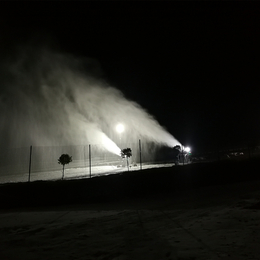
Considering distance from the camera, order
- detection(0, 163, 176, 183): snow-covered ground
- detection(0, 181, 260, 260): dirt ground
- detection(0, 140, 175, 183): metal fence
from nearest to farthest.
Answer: detection(0, 181, 260, 260): dirt ground → detection(0, 140, 175, 183): metal fence → detection(0, 163, 176, 183): snow-covered ground

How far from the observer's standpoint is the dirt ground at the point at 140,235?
15.5ft

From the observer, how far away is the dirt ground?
4719mm

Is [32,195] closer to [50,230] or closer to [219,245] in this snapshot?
[50,230]

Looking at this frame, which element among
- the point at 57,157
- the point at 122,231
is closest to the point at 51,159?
the point at 57,157

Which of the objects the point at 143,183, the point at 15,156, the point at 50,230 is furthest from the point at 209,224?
the point at 15,156

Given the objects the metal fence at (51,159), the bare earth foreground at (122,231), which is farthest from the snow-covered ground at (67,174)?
the bare earth foreground at (122,231)

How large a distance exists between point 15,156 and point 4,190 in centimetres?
929

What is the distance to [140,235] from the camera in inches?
236

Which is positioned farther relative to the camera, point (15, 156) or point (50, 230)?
point (15, 156)

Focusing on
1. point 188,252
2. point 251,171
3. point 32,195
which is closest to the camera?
point 188,252

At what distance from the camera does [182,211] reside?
8.77 meters

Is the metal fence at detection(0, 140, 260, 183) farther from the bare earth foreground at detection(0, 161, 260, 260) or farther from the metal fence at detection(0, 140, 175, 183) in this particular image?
the bare earth foreground at detection(0, 161, 260, 260)

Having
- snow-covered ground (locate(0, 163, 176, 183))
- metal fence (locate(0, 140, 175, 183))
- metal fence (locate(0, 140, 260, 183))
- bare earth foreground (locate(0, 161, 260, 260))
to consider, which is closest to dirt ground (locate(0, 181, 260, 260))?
bare earth foreground (locate(0, 161, 260, 260))

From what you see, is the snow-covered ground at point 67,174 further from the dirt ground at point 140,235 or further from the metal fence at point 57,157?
the dirt ground at point 140,235
